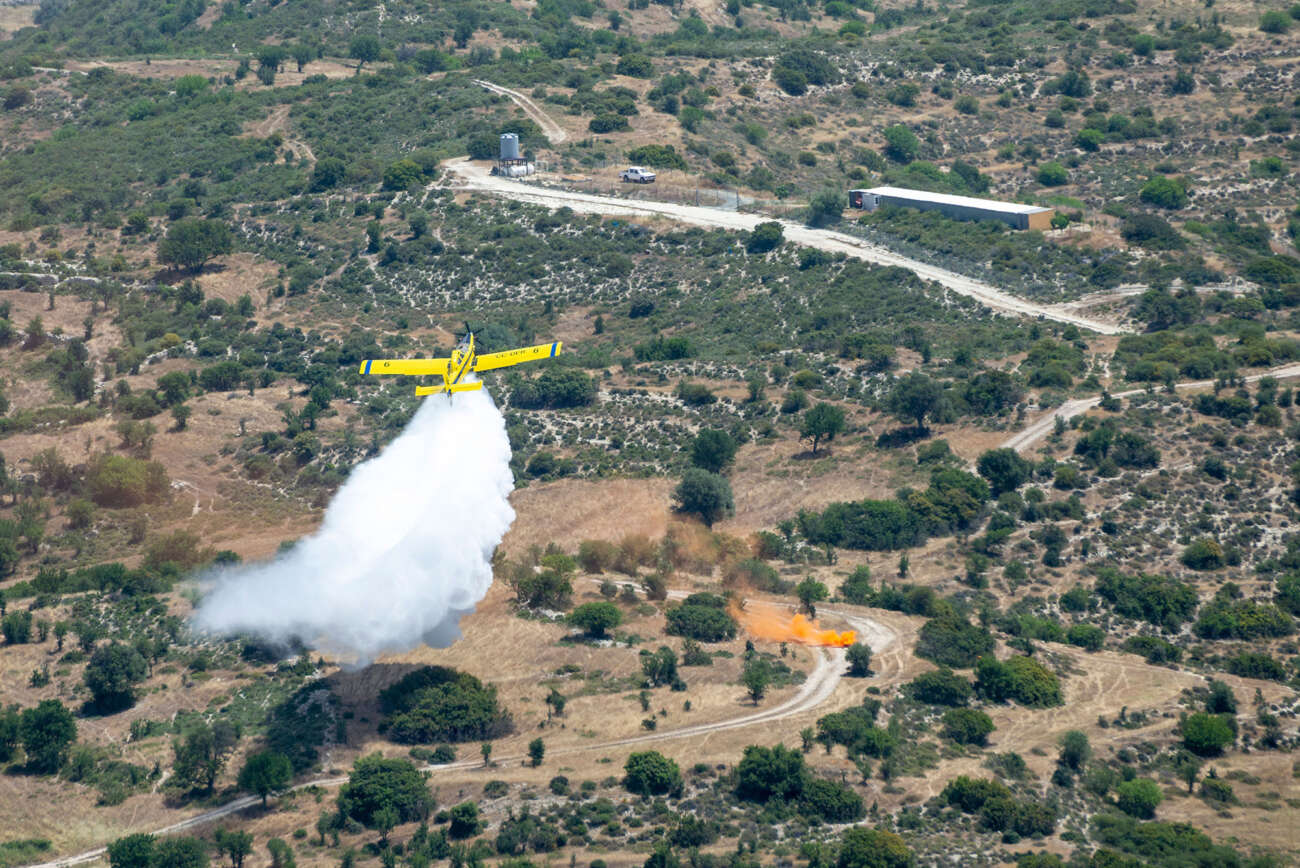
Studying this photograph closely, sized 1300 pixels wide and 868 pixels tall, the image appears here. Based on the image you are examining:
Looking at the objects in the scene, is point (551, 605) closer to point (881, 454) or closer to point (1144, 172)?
point (881, 454)

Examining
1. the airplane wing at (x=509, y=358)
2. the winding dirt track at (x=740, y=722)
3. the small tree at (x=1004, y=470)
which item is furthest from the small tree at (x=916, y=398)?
the airplane wing at (x=509, y=358)

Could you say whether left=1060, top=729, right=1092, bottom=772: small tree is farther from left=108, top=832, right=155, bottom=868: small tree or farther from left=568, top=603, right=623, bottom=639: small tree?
left=108, top=832, right=155, bottom=868: small tree

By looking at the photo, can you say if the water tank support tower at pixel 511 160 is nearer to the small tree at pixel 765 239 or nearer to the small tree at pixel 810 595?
the small tree at pixel 765 239

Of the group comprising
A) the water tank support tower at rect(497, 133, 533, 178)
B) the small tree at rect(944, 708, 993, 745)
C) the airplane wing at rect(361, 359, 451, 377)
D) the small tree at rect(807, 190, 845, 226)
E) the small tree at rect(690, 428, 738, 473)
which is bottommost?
the small tree at rect(944, 708, 993, 745)

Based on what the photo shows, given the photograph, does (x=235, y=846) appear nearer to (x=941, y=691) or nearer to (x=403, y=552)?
(x=403, y=552)

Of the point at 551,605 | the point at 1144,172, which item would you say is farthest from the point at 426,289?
the point at 1144,172

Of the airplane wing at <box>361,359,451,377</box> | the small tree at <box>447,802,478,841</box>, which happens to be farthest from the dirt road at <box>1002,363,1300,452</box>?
the small tree at <box>447,802,478,841</box>

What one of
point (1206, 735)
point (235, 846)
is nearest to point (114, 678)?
point (235, 846)
